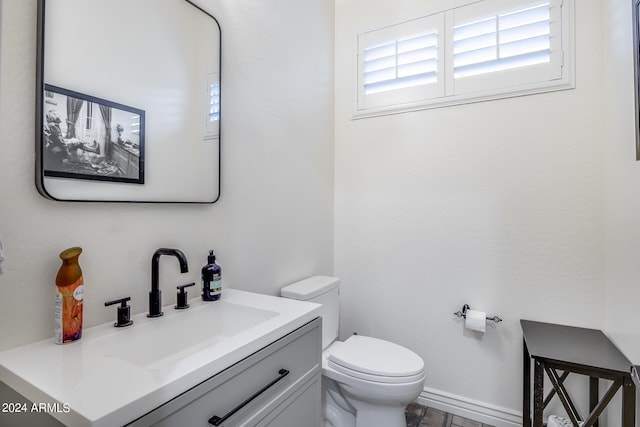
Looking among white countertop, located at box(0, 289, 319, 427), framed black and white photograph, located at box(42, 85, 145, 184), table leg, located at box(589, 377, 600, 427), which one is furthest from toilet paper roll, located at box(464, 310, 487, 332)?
framed black and white photograph, located at box(42, 85, 145, 184)

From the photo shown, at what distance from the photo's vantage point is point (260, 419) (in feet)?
2.81

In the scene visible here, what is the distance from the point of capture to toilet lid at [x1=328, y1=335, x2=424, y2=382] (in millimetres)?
1432

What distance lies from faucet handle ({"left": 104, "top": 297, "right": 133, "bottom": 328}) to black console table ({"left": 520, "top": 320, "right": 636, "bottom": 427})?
1.59 m

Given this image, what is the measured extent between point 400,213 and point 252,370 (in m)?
1.52

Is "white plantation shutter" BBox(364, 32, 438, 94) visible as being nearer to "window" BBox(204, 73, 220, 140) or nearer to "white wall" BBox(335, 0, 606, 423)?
"white wall" BBox(335, 0, 606, 423)

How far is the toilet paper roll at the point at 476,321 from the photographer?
177cm

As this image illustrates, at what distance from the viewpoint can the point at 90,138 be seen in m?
0.92

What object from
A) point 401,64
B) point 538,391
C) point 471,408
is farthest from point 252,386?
point 401,64

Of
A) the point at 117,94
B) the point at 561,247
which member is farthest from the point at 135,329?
the point at 561,247

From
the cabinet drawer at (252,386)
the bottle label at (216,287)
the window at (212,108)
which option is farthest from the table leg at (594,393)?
the window at (212,108)

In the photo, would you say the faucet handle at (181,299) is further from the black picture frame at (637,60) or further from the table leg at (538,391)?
the black picture frame at (637,60)

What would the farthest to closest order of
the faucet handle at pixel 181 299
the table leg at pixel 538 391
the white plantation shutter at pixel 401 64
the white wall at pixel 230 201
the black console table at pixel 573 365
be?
the white plantation shutter at pixel 401 64 < the table leg at pixel 538 391 < the black console table at pixel 573 365 < the faucet handle at pixel 181 299 < the white wall at pixel 230 201

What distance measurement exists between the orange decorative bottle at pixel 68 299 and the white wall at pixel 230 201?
0.21 ft

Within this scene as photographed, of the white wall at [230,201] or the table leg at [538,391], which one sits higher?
the white wall at [230,201]
